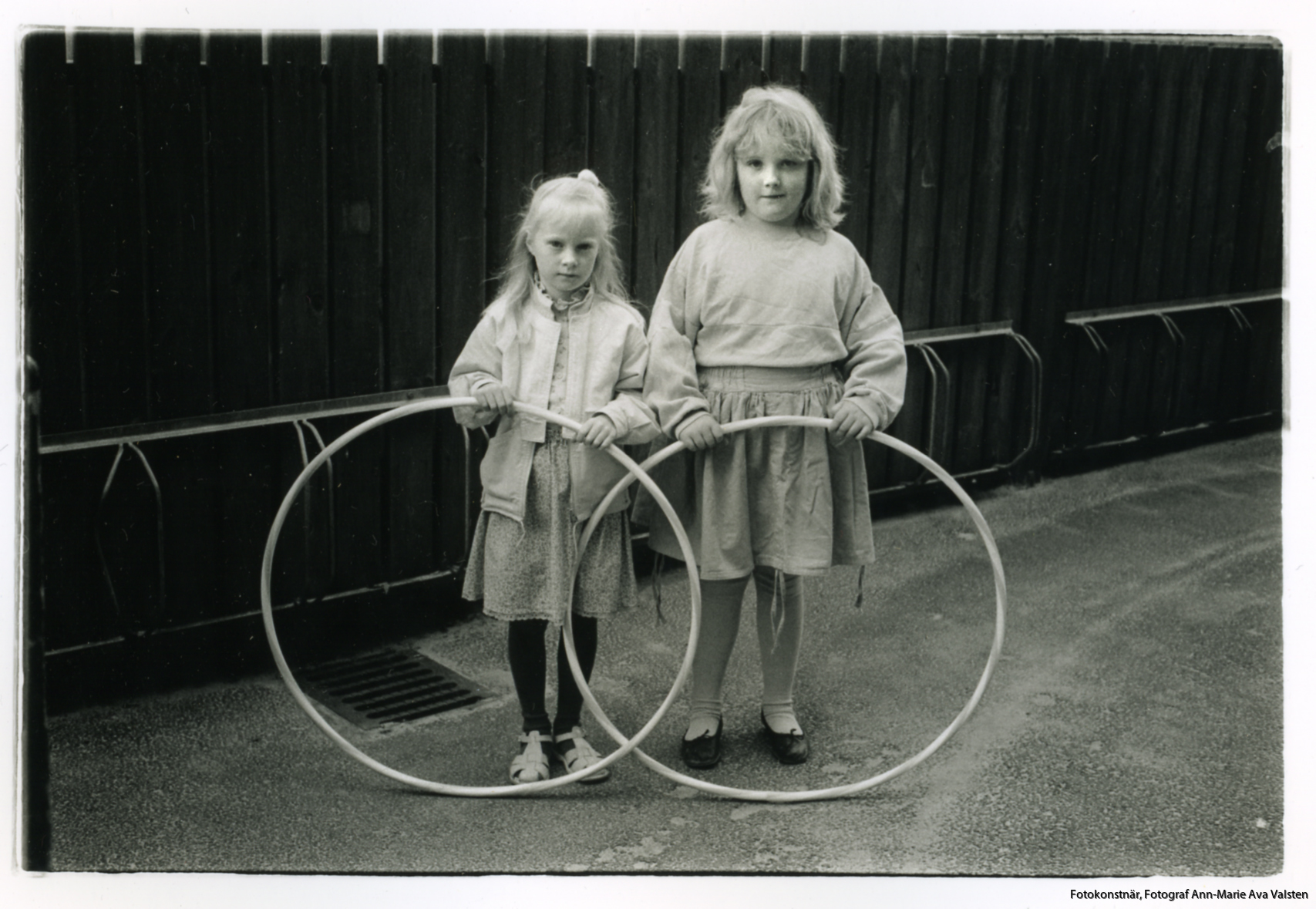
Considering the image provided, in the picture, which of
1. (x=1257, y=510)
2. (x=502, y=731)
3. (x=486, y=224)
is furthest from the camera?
(x=1257, y=510)

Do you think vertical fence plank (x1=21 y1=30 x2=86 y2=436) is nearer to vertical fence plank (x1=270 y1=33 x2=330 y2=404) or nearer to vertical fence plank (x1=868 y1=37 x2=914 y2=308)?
vertical fence plank (x1=270 y1=33 x2=330 y2=404)

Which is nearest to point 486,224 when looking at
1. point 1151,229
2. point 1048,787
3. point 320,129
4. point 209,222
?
point 320,129

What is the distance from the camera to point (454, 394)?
3348mm

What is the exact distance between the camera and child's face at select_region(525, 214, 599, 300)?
3240 millimetres

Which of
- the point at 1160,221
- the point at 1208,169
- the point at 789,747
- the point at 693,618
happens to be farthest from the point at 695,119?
the point at 1208,169

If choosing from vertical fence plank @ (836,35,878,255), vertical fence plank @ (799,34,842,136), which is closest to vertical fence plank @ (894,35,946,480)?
vertical fence plank @ (836,35,878,255)

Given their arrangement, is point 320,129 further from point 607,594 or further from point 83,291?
point 607,594

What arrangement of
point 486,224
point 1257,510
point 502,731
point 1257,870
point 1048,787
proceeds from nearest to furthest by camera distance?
1. point 1257,870
2. point 1048,787
3. point 502,731
4. point 486,224
5. point 1257,510

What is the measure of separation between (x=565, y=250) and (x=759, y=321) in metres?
0.51

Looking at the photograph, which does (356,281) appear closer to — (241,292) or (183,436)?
(241,292)

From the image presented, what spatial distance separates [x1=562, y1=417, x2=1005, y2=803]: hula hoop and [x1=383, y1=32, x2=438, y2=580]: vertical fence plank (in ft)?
3.74

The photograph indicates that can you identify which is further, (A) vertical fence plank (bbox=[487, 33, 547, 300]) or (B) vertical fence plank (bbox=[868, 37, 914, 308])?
(B) vertical fence plank (bbox=[868, 37, 914, 308])

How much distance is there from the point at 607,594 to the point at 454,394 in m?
0.61

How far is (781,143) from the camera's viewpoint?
3.27 meters
